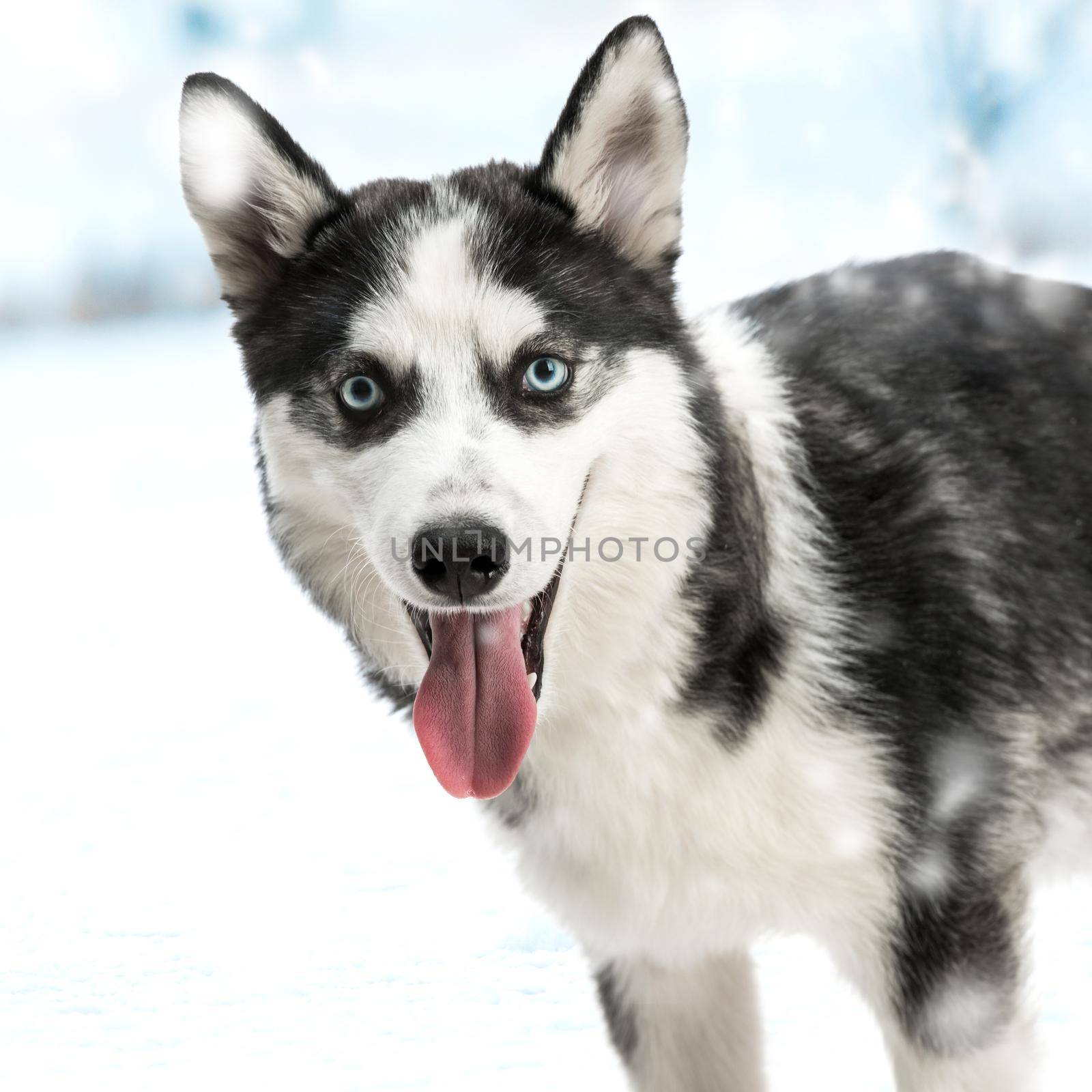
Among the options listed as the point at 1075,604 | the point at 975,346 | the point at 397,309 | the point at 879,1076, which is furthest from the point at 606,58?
the point at 879,1076

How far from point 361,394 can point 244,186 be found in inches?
14.7

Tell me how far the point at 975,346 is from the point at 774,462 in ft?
1.46

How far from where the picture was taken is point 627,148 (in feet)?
6.17

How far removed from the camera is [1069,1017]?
2.61m

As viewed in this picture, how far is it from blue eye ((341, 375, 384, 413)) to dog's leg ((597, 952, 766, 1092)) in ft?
3.51

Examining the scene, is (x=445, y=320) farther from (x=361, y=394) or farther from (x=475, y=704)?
(x=475, y=704)

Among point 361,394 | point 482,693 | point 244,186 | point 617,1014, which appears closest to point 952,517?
point 482,693

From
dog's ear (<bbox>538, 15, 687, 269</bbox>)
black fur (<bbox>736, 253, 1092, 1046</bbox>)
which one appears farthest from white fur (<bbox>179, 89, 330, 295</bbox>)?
black fur (<bbox>736, 253, 1092, 1046</bbox>)

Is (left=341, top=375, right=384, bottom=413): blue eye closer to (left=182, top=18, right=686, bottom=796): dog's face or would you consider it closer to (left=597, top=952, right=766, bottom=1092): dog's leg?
(left=182, top=18, right=686, bottom=796): dog's face

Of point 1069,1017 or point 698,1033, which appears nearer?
point 698,1033

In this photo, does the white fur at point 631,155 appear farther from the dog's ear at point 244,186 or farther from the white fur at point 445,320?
the dog's ear at point 244,186

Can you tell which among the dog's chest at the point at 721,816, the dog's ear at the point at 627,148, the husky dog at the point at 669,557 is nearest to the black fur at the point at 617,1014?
the husky dog at the point at 669,557

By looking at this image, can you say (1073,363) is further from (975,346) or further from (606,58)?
(606,58)

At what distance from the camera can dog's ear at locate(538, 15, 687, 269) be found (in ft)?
5.78
